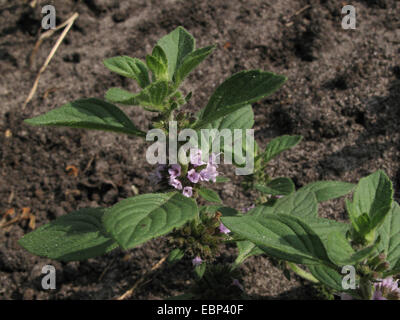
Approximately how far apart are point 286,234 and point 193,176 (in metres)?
0.52

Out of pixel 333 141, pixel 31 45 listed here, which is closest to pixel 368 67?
pixel 333 141

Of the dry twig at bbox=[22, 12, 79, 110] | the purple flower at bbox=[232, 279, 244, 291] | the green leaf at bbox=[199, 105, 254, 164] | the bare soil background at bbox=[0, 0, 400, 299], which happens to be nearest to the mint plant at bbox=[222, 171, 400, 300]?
the green leaf at bbox=[199, 105, 254, 164]

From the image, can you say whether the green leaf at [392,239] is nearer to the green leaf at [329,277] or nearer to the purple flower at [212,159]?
the green leaf at [329,277]

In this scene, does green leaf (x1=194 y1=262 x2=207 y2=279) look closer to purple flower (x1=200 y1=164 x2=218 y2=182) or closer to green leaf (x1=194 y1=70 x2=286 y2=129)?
purple flower (x1=200 y1=164 x2=218 y2=182)

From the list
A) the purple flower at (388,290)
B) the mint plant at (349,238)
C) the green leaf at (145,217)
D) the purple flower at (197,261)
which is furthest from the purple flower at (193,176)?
the purple flower at (388,290)

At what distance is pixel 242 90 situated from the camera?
1.35m

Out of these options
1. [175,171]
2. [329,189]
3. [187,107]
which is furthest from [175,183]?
[187,107]

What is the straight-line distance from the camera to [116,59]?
1.41 meters

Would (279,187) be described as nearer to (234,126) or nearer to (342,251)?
(234,126)

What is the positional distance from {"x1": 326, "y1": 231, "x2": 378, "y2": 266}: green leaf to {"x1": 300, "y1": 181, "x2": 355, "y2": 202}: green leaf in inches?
30.9

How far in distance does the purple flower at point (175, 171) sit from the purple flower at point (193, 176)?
5 cm

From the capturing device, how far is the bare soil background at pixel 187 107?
8.43 feet

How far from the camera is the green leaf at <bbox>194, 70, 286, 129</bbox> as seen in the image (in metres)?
1.27

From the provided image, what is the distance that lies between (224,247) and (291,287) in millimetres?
501
